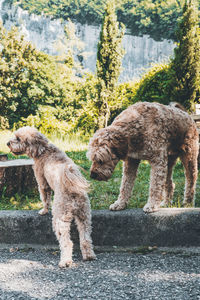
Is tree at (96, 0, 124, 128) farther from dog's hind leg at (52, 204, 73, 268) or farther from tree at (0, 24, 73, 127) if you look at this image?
dog's hind leg at (52, 204, 73, 268)

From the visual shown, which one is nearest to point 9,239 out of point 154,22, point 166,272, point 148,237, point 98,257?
point 98,257

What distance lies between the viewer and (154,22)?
147 ft

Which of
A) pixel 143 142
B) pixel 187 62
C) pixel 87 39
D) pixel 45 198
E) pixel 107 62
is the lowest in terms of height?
A: pixel 45 198

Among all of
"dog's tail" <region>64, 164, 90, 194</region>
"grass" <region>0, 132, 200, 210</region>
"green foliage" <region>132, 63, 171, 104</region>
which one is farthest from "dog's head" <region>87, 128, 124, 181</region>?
"green foliage" <region>132, 63, 171, 104</region>

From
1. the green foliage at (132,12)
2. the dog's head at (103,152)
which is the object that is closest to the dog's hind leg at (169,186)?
the dog's head at (103,152)

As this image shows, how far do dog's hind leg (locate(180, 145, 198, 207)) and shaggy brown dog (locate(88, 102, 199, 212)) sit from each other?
0.15 meters

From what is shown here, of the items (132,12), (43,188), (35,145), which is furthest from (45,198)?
(132,12)

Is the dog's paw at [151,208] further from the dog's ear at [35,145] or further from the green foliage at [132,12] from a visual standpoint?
the green foliage at [132,12]

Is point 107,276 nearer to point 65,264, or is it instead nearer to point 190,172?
point 65,264

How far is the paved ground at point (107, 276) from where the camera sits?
2.26 m

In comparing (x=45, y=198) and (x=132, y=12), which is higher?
(x=132, y=12)

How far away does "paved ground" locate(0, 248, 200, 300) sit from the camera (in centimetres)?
226

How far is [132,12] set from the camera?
44.7m

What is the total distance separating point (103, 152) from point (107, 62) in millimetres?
11090
